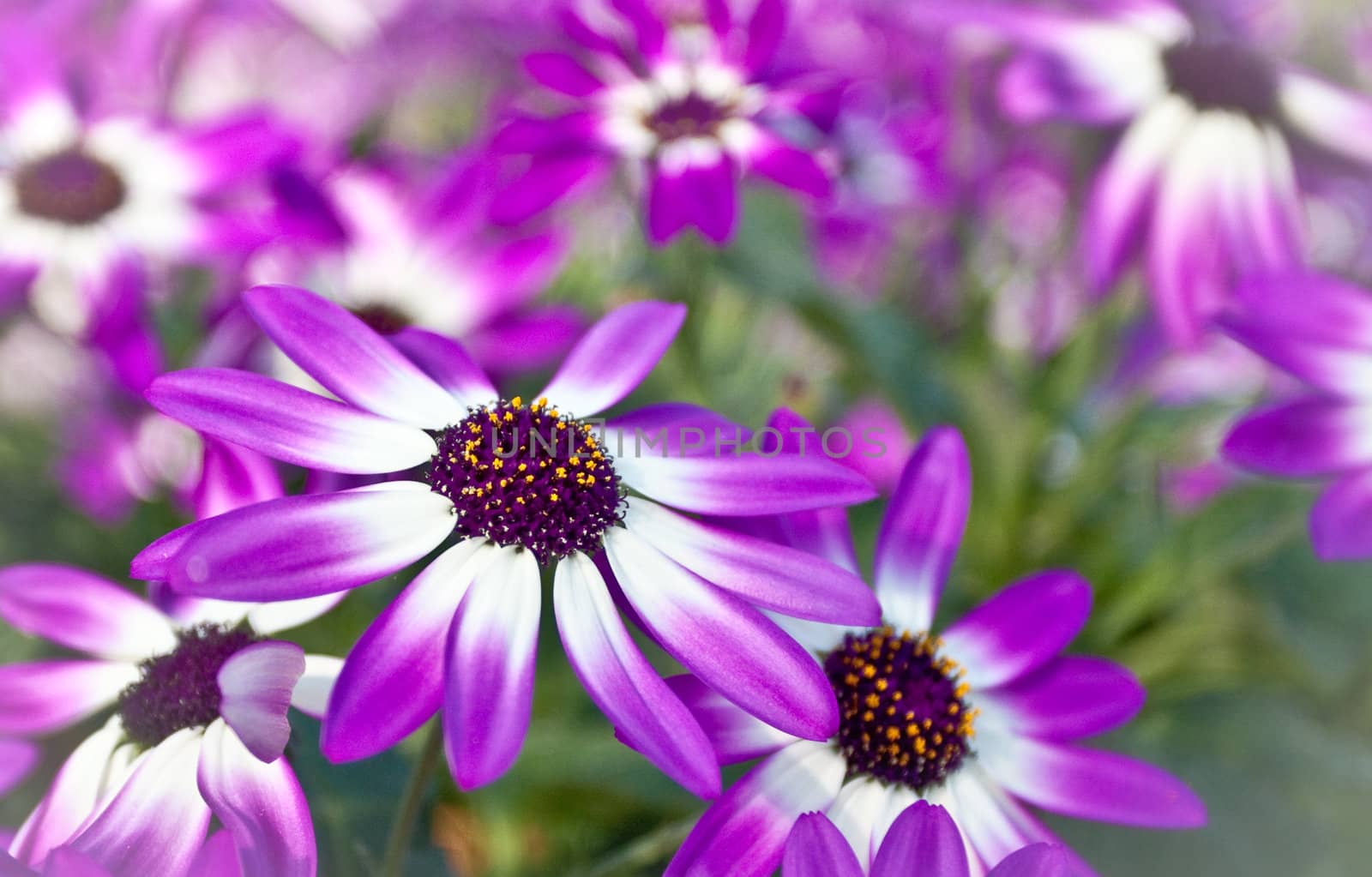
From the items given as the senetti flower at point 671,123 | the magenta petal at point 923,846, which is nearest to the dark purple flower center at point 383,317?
the senetti flower at point 671,123

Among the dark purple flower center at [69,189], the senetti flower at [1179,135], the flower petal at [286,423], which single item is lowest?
the flower petal at [286,423]

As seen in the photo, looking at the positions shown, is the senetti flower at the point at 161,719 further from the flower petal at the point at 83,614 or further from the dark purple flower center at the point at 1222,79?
the dark purple flower center at the point at 1222,79

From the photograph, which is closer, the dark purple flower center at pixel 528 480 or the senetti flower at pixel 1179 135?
the dark purple flower center at pixel 528 480

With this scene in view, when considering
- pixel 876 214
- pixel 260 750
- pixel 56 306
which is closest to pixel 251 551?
pixel 260 750

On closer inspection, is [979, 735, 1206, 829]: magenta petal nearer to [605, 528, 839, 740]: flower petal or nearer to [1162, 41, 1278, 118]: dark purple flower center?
[605, 528, 839, 740]: flower petal

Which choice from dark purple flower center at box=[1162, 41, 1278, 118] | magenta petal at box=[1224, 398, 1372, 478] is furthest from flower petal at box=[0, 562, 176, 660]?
dark purple flower center at box=[1162, 41, 1278, 118]

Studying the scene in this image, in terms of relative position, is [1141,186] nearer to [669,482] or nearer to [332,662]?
[669,482]

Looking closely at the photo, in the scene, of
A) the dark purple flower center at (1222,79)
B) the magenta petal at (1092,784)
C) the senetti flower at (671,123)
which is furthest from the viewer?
the dark purple flower center at (1222,79)

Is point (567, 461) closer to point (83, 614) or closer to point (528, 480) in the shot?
point (528, 480)

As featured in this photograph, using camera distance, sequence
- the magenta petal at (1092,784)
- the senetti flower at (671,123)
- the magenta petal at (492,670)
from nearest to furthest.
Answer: the magenta petal at (492,670) < the magenta petal at (1092,784) < the senetti flower at (671,123)
